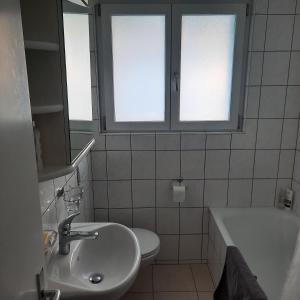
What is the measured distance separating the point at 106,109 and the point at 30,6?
1.25m

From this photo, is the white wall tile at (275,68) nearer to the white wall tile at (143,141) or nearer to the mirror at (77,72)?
the white wall tile at (143,141)

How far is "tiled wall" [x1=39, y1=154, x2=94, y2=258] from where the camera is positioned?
1285 mm

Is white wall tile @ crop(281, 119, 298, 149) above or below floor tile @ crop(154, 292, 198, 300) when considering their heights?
above

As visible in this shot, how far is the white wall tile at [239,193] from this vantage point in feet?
7.72

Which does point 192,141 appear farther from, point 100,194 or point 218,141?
point 100,194

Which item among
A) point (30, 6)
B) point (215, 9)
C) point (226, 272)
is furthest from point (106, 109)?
point (226, 272)

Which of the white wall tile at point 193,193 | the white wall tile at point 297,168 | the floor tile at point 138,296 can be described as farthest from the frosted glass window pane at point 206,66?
the floor tile at point 138,296

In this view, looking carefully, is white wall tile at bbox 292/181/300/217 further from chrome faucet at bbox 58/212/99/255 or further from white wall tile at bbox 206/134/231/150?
chrome faucet at bbox 58/212/99/255

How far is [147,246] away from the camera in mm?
2035

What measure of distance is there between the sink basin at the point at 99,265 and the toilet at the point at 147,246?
0.49 meters

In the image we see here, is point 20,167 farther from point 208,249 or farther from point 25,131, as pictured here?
point 208,249

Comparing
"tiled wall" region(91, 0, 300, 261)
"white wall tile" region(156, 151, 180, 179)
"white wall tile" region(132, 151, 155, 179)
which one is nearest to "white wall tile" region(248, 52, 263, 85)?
"tiled wall" region(91, 0, 300, 261)

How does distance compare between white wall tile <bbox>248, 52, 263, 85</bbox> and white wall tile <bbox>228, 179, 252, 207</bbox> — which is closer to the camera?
white wall tile <bbox>248, 52, 263, 85</bbox>

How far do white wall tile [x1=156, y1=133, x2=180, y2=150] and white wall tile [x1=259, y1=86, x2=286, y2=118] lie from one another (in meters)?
0.68
